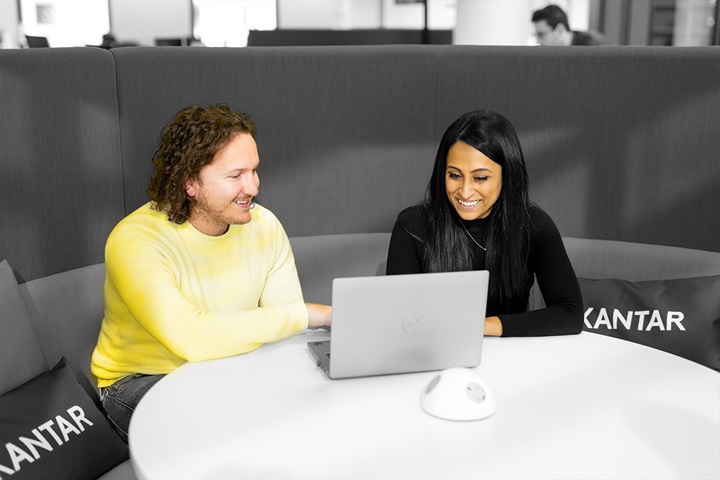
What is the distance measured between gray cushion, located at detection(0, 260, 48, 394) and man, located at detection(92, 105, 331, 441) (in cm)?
18

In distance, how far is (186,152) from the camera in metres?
1.99

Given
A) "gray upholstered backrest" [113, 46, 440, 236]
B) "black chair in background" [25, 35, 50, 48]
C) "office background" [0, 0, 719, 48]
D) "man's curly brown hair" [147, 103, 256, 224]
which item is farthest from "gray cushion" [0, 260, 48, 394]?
"office background" [0, 0, 719, 48]

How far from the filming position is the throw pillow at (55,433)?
169 centimetres

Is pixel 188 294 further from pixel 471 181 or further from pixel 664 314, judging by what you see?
pixel 664 314

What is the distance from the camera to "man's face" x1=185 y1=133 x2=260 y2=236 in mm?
1966

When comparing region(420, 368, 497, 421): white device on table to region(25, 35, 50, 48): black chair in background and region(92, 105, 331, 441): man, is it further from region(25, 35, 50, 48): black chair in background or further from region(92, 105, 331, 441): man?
region(25, 35, 50, 48): black chair in background

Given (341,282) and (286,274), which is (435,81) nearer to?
(286,274)

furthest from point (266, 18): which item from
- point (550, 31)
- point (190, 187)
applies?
point (190, 187)

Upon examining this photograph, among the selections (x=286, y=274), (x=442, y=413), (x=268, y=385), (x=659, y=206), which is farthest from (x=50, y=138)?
(x=659, y=206)

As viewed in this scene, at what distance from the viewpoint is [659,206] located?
2688 mm

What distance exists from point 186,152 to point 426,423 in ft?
3.28

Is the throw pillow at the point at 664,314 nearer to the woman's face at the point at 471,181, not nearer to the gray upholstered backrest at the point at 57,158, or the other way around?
the woman's face at the point at 471,181

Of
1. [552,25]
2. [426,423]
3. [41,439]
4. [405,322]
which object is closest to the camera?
[426,423]

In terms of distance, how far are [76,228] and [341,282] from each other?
116 centimetres
